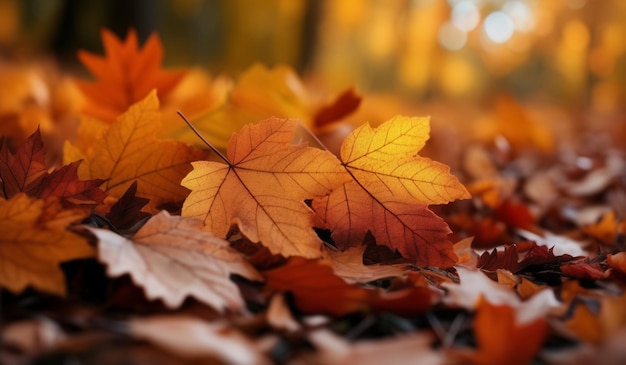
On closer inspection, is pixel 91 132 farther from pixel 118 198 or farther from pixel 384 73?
pixel 384 73

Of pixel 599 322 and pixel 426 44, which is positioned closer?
pixel 599 322

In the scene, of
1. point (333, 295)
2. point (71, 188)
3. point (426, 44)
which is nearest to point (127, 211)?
point (71, 188)

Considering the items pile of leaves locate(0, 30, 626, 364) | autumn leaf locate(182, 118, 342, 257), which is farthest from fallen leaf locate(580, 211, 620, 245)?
autumn leaf locate(182, 118, 342, 257)

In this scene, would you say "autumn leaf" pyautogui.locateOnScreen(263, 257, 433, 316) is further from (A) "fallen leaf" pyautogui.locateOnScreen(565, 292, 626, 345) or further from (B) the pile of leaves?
(A) "fallen leaf" pyautogui.locateOnScreen(565, 292, 626, 345)

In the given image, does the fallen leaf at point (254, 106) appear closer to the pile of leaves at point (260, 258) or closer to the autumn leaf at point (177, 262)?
the pile of leaves at point (260, 258)

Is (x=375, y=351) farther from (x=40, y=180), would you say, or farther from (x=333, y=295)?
(x=40, y=180)

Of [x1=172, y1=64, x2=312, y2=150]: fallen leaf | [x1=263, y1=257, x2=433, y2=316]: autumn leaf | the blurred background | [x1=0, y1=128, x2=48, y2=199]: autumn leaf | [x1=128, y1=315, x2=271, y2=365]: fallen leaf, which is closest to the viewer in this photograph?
[x1=128, y1=315, x2=271, y2=365]: fallen leaf

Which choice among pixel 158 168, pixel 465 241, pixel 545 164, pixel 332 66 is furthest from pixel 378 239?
pixel 332 66
